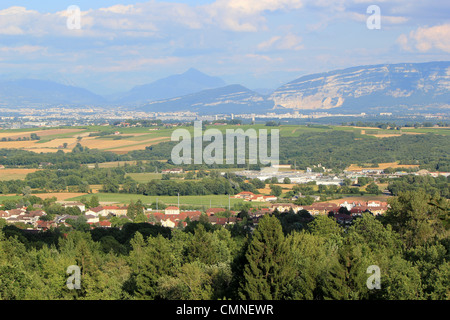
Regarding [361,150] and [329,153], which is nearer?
[329,153]

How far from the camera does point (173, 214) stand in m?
37.5

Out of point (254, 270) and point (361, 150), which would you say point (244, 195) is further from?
point (361, 150)

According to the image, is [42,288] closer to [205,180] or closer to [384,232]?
[384,232]

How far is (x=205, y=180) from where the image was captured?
54.3 m

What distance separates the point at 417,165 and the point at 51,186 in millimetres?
39796

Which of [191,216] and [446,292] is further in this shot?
[191,216]

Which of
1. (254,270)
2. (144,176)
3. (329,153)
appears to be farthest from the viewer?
(329,153)

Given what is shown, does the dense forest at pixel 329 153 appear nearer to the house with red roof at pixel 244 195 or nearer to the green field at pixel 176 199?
the house with red roof at pixel 244 195

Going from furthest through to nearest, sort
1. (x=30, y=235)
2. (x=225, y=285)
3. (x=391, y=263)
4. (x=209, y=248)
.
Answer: (x=30, y=235), (x=209, y=248), (x=391, y=263), (x=225, y=285)

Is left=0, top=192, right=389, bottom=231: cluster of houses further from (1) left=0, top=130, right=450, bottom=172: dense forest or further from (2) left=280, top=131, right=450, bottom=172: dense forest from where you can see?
(2) left=280, top=131, right=450, bottom=172: dense forest

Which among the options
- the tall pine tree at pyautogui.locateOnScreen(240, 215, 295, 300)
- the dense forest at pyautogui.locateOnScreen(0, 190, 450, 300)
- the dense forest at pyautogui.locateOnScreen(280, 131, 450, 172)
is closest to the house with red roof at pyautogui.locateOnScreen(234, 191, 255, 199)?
the dense forest at pyautogui.locateOnScreen(280, 131, 450, 172)

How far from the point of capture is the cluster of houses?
3416 centimetres

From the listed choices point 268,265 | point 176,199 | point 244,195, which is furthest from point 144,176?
point 268,265
